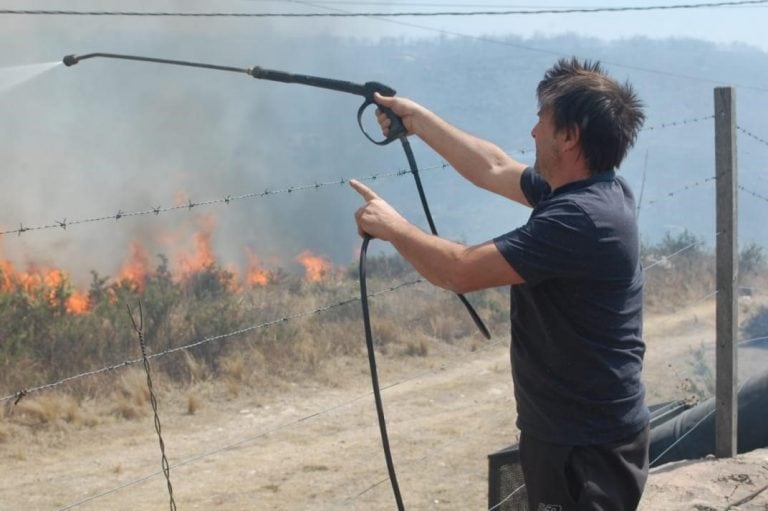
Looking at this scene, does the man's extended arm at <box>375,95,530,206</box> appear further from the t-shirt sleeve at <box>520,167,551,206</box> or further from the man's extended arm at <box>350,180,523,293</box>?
Result: the man's extended arm at <box>350,180,523,293</box>

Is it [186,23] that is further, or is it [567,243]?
[186,23]

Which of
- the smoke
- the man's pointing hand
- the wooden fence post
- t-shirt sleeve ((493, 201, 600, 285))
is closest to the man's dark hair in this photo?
t-shirt sleeve ((493, 201, 600, 285))

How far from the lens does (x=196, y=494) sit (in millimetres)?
6391

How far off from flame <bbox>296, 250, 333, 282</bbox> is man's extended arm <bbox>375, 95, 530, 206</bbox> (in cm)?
1128

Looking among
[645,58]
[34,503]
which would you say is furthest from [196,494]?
[645,58]

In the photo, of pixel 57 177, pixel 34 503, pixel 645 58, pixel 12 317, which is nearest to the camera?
pixel 34 503

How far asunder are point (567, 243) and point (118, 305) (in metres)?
8.92

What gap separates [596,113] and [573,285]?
505 mm

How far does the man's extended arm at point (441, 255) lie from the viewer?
248cm

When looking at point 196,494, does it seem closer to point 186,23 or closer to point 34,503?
point 34,503

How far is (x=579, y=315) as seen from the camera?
2604mm

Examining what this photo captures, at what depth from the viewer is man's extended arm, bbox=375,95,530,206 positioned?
332 cm

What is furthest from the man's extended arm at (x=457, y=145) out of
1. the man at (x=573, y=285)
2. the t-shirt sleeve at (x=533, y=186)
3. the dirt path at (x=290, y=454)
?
the dirt path at (x=290, y=454)

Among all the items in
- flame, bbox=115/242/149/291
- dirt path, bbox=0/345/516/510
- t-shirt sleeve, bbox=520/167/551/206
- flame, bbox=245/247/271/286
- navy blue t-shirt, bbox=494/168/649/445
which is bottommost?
dirt path, bbox=0/345/516/510
